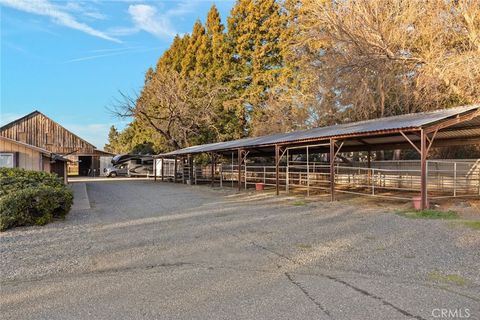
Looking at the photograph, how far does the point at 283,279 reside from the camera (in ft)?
14.2

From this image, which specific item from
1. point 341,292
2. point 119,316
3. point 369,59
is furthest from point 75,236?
point 369,59

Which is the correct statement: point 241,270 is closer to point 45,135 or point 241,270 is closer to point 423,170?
point 423,170

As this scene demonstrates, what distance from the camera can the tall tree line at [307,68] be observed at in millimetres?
14289

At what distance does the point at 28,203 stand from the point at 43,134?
105 ft

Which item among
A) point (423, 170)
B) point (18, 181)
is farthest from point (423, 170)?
point (18, 181)

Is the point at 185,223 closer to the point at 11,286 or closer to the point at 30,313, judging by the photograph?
the point at 11,286

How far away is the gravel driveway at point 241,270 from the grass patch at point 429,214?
2.07 ft

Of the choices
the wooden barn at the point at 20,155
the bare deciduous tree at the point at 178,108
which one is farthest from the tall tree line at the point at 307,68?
the wooden barn at the point at 20,155

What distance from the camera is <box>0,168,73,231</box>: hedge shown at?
7.60 meters

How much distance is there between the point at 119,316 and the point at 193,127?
30.5 m

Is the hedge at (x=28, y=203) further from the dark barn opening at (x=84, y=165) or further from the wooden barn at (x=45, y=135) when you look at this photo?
the dark barn opening at (x=84, y=165)

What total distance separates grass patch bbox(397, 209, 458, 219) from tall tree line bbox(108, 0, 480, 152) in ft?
19.0

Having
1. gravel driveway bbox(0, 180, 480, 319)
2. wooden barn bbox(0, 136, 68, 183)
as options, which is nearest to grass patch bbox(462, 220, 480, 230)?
gravel driveway bbox(0, 180, 480, 319)

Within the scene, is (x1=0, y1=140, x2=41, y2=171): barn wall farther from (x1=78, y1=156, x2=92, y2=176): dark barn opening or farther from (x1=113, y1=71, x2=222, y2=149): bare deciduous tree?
(x1=78, y1=156, x2=92, y2=176): dark barn opening
